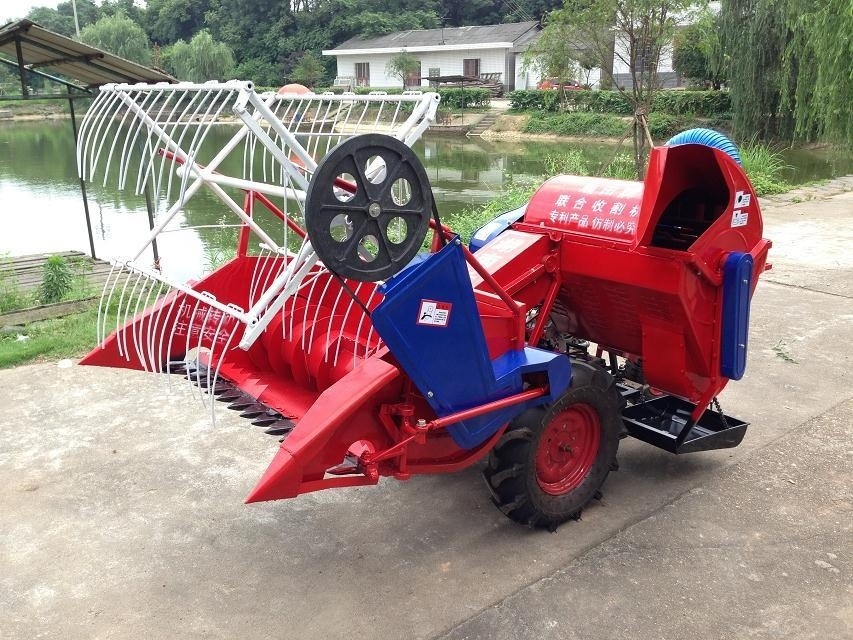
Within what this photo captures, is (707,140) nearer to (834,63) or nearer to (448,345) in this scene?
(448,345)

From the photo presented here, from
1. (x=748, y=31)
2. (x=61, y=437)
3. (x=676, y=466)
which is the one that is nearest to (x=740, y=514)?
(x=676, y=466)

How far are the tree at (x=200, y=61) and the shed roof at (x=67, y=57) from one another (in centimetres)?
Answer: 3436

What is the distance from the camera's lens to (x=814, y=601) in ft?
9.71

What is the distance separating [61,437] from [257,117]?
2676 millimetres

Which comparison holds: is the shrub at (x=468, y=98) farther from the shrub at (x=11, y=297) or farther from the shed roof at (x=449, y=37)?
the shrub at (x=11, y=297)

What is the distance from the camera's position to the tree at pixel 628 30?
1206cm

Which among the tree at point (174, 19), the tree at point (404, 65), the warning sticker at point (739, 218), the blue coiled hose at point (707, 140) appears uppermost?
the tree at point (174, 19)

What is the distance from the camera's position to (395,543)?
3.36 metres

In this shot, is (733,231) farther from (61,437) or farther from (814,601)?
(61,437)

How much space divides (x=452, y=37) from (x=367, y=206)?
48477 millimetres

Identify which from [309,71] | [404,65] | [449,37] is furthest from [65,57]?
[309,71]

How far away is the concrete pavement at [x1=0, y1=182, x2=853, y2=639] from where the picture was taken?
113 inches

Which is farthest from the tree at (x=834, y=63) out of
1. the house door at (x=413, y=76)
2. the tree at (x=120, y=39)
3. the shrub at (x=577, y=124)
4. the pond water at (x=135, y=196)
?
the tree at (x=120, y=39)

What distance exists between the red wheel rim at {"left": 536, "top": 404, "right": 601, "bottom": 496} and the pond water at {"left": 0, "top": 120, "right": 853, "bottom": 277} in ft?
7.72
